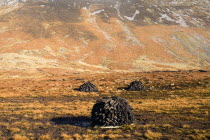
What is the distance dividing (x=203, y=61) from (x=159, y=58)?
2667 centimetres

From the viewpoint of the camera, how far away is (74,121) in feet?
56.3

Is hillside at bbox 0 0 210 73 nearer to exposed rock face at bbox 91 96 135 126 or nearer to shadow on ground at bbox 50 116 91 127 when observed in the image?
shadow on ground at bbox 50 116 91 127

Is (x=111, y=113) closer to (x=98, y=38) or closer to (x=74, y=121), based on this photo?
(x=74, y=121)

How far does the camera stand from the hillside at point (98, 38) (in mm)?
93688

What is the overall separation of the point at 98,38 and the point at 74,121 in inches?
4270

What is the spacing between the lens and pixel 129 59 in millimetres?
103438

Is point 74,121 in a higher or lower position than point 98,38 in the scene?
higher

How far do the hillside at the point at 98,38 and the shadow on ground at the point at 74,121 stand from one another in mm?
60782

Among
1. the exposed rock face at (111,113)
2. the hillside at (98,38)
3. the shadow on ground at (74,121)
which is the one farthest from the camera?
the hillside at (98,38)

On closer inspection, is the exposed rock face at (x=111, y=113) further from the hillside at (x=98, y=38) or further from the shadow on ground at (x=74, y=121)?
the hillside at (x=98, y=38)

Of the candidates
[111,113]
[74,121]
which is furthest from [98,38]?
[111,113]

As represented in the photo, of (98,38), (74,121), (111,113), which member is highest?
(111,113)

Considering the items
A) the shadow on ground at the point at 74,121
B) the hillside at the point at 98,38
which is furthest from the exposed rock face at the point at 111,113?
the hillside at the point at 98,38

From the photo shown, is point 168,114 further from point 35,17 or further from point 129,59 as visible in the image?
point 35,17
